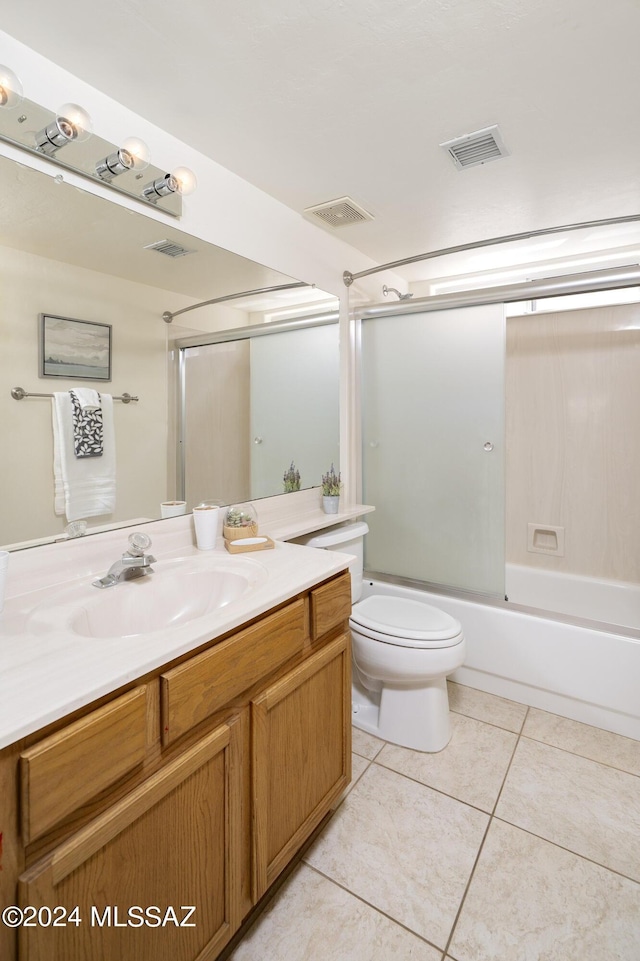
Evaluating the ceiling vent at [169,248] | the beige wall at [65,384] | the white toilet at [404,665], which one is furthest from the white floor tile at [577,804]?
the ceiling vent at [169,248]

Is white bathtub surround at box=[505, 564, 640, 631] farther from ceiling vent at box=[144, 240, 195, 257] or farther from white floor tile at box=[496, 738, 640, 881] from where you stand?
ceiling vent at box=[144, 240, 195, 257]

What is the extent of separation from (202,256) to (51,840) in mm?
1632

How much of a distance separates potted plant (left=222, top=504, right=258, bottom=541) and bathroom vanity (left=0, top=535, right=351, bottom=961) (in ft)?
1.04

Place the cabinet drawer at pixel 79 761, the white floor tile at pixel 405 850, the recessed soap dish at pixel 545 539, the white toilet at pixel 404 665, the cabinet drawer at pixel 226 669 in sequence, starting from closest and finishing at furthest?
the cabinet drawer at pixel 79 761
the cabinet drawer at pixel 226 669
the white floor tile at pixel 405 850
the white toilet at pixel 404 665
the recessed soap dish at pixel 545 539

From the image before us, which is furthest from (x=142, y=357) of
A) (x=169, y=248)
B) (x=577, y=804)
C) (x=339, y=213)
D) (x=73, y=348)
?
(x=577, y=804)

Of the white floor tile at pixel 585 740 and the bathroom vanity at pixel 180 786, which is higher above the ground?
the bathroom vanity at pixel 180 786

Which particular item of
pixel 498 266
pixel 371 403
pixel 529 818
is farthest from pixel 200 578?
pixel 498 266

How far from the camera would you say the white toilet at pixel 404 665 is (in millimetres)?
1782

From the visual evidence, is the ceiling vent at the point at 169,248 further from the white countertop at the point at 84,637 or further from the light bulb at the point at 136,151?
the white countertop at the point at 84,637

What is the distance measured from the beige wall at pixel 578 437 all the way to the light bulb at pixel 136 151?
98.5 inches

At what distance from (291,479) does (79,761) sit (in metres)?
1.54

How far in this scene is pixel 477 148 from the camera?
168 centimetres

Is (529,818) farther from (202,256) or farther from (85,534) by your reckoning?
(202,256)

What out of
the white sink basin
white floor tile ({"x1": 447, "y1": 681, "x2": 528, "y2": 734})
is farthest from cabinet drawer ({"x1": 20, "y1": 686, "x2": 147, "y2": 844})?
white floor tile ({"x1": 447, "y1": 681, "x2": 528, "y2": 734})
